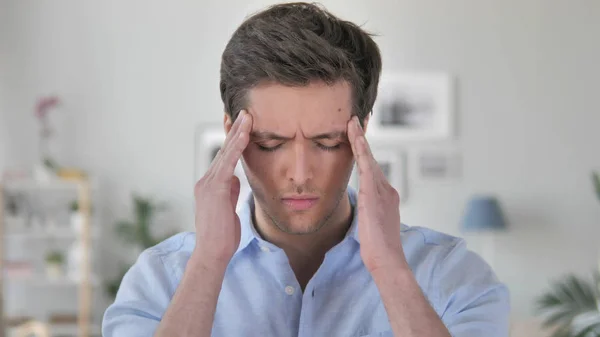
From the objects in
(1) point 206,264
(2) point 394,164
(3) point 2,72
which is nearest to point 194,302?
(1) point 206,264

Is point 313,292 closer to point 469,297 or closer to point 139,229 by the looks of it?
point 469,297

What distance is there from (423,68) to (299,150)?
5.10 metres

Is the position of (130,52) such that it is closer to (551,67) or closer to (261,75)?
(551,67)

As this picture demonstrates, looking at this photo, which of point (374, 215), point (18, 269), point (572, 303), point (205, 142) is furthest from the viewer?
point (205, 142)

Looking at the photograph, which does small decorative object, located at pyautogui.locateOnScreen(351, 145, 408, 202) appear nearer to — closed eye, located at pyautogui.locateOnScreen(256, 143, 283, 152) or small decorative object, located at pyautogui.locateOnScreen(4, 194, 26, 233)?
small decorative object, located at pyautogui.locateOnScreen(4, 194, 26, 233)

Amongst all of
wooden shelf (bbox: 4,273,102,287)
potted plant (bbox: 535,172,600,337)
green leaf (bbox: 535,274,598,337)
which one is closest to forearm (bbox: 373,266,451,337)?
potted plant (bbox: 535,172,600,337)

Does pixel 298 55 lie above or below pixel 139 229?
above

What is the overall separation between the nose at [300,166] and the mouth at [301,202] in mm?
26

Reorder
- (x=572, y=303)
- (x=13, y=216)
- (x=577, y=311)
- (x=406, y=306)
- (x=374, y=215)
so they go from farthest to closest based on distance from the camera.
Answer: (x=13, y=216)
(x=572, y=303)
(x=577, y=311)
(x=374, y=215)
(x=406, y=306)

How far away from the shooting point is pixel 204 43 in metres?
6.63

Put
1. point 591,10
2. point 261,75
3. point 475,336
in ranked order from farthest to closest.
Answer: point 591,10 < point 261,75 < point 475,336

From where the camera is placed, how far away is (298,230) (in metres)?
1.53

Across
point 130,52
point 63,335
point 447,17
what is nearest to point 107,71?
point 130,52

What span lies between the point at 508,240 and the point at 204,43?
263cm
